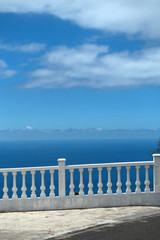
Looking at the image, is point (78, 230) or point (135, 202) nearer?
point (78, 230)

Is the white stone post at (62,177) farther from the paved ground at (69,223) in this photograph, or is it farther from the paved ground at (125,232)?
the paved ground at (125,232)

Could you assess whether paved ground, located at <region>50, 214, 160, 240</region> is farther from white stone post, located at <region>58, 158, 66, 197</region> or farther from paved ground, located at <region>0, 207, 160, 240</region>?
white stone post, located at <region>58, 158, 66, 197</region>

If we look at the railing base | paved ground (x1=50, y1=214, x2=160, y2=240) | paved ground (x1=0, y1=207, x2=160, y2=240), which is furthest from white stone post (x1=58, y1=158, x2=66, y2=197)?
paved ground (x1=50, y1=214, x2=160, y2=240)

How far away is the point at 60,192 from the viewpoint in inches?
359

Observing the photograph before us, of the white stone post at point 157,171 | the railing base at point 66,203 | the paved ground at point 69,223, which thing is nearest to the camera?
the paved ground at point 69,223

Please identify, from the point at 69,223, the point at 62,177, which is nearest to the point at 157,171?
the point at 62,177

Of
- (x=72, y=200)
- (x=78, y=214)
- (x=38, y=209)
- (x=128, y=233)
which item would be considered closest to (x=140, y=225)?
(x=128, y=233)

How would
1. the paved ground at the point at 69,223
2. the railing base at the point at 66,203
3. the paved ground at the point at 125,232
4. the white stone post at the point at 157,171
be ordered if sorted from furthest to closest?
1. the white stone post at the point at 157,171
2. the railing base at the point at 66,203
3. the paved ground at the point at 69,223
4. the paved ground at the point at 125,232

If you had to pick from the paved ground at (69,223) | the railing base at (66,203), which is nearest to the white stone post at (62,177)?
the railing base at (66,203)

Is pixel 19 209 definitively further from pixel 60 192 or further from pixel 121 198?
pixel 121 198

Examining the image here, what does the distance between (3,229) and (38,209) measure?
1.85 metres

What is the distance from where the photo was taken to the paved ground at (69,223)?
666 cm

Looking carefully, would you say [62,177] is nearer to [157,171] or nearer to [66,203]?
[66,203]

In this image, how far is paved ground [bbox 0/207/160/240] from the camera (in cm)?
666
